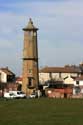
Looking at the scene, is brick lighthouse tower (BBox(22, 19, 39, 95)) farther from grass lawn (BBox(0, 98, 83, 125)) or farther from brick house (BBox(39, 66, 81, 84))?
grass lawn (BBox(0, 98, 83, 125))

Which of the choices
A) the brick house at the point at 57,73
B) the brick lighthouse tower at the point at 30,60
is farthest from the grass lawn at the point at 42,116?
the brick house at the point at 57,73

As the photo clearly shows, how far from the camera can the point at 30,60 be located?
136 m

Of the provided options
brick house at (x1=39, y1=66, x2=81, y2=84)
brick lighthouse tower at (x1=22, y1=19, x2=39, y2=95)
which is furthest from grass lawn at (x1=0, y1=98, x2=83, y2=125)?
brick house at (x1=39, y1=66, x2=81, y2=84)

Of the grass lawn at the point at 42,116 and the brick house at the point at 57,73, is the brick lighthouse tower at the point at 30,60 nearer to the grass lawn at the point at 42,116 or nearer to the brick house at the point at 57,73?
the brick house at the point at 57,73

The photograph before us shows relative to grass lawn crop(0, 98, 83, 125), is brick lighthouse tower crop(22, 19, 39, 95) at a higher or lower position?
higher

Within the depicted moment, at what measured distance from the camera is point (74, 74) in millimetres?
181250

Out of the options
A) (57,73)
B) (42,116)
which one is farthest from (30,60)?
(42,116)

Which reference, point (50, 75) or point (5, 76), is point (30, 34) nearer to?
point (5, 76)

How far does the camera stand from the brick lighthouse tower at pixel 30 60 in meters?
135

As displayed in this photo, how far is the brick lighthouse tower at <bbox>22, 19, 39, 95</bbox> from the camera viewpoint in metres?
135

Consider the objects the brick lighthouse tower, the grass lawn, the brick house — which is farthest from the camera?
the brick house

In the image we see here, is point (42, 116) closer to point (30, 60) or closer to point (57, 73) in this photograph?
point (30, 60)

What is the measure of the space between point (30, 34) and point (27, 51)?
12.4 feet

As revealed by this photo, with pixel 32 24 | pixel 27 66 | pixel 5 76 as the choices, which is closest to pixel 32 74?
pixel 27 66
